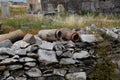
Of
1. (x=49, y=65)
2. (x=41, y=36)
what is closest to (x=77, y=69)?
(x=49, y=65)

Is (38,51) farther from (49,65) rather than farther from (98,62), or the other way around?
(98,62)

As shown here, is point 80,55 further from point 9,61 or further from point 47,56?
point 9,61

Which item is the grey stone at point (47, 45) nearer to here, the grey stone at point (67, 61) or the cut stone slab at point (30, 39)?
the cut stone slab at point (30, 39)

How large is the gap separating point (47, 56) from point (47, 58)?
0.20 feet

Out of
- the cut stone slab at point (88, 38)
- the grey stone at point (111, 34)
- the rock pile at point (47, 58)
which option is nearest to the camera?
the rock pile at point (47, 58)

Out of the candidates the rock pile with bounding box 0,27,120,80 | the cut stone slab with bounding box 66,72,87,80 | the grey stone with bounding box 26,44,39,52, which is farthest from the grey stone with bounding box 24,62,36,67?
the cut stone slab with bounding box 66,72,87,80

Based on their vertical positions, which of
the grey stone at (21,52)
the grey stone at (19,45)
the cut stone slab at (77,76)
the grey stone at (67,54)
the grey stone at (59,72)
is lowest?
the cut stone slab at (77,76)

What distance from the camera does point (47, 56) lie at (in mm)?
6879

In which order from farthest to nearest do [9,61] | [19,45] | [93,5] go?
[93,5] → [19,45] → [9,61]

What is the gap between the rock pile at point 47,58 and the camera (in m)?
6.67

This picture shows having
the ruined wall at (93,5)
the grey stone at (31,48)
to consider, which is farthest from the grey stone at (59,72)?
the ruined wall at (93,5)

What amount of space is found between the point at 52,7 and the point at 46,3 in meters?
0.44

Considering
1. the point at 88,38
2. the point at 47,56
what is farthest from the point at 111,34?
the point at 47,56

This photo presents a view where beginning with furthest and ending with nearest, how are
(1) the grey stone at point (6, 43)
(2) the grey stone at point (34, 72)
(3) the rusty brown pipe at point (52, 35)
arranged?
(3) the rusty brown pipe at point (52, 35) → (1) the grey stone at point (6, 43) → (2) the grey stone at point (34, 72)
